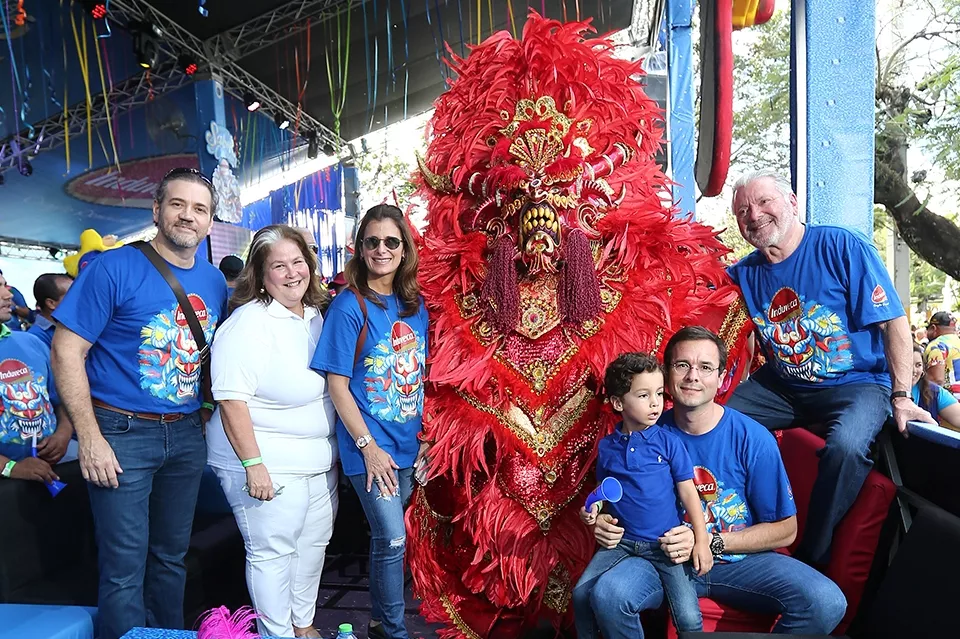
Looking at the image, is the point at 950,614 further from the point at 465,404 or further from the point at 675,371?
the point at 465,404

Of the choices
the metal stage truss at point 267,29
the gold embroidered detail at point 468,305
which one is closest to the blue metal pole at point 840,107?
the gold embroidered detail at point 468,305

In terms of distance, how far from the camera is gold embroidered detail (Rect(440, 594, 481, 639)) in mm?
2215

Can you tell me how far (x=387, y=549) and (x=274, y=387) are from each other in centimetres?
61

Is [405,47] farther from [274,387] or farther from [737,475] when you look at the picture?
[737,475]

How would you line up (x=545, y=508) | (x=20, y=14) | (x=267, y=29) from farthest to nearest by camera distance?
(x=267, y=29) < (x=20, y=14) < (x=545, y=508)

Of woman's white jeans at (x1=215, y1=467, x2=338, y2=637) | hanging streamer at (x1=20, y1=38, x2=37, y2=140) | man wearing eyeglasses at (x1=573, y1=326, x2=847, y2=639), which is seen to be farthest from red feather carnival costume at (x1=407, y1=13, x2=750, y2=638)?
hanging streamer at (x1=20, y1=38, x2=37, y2=140)

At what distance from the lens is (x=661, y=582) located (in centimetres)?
178

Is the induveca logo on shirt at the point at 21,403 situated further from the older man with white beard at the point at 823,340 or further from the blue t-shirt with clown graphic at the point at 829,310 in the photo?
the blue t-shirt with clown graphic at the point at 829,310

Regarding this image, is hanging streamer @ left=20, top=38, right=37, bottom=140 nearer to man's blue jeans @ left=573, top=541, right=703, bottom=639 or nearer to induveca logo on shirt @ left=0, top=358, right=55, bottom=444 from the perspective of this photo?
induveca logo on shirt @ left=0, top=358, right=55, bottom=444

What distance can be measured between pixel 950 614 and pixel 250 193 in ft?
31.4

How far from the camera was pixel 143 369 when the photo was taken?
195cm

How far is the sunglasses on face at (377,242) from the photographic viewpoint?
A: 2.06 m

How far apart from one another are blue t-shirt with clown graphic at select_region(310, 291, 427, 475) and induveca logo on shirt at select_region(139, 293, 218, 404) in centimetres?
39

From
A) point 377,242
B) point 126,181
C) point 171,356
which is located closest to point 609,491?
point 377,242
